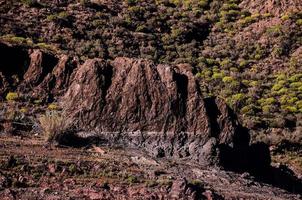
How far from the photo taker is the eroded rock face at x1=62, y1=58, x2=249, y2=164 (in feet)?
60.7

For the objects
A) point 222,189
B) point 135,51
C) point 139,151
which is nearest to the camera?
point 222,189

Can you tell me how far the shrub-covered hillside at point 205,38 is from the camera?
127ft

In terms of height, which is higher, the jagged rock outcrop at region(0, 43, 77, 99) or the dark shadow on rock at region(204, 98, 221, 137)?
the jagged rock outcrop at region(0, 43, 77, 99)

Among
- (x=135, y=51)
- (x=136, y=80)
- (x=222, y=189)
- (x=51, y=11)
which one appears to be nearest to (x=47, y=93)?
(x=136, y=80)

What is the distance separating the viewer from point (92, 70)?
19.9 metres

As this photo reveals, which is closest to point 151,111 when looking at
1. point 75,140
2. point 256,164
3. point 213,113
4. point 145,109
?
point 145,109

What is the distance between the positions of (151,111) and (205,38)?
102 feet

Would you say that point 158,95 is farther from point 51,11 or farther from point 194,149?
point 51,11

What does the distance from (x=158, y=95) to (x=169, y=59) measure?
2424 centimetres

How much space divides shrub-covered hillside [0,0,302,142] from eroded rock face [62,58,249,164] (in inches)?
568

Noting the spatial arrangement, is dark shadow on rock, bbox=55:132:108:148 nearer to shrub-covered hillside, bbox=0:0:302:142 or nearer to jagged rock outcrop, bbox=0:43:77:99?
jagged rock outcrop, bbox=0:43:77:99

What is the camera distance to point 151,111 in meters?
19.1

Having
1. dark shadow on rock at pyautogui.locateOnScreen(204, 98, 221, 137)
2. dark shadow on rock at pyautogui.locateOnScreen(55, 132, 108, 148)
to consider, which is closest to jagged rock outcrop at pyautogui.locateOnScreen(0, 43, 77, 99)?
dark shadow on rock at pyautogui.locateOnScreen(55, 132, 108, 148)

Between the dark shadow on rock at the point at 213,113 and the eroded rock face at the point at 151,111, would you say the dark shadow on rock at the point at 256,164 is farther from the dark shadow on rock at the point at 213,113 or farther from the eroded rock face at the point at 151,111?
the dark shadow on rock at the point at 213,113
